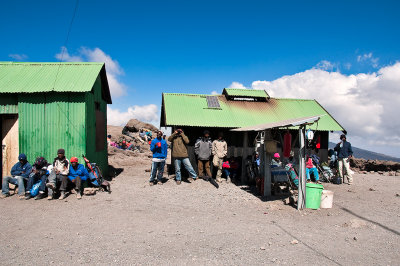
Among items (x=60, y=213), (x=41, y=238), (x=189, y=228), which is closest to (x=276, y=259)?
(x=189, y=228)

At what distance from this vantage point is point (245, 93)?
48.9 feet

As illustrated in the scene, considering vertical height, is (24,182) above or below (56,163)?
below

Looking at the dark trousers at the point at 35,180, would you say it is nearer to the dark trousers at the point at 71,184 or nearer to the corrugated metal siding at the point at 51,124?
the dark trousers at the point at 71,184

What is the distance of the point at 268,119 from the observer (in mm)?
13406

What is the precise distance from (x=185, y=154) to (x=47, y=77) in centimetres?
602

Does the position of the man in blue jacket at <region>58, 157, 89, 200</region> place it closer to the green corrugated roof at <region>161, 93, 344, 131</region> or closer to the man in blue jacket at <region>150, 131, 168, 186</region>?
the man in blue jacket at <region>150, 131, 168, 186</region>

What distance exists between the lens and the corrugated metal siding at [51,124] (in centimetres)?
931

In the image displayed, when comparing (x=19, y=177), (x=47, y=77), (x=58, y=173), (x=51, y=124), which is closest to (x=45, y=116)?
(x=51, y=124)

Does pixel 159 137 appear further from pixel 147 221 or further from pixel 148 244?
pixel 148 244

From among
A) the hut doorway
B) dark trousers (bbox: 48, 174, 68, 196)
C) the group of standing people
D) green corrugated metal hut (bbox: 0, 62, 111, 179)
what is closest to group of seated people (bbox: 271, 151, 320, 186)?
the group of standing people

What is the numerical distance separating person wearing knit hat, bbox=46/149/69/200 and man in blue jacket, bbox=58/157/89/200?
0.48 ft

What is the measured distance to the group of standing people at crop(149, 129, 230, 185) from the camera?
1038 centimetres

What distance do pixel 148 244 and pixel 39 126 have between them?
6945 mm

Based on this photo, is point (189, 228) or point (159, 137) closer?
point (189, 228)
